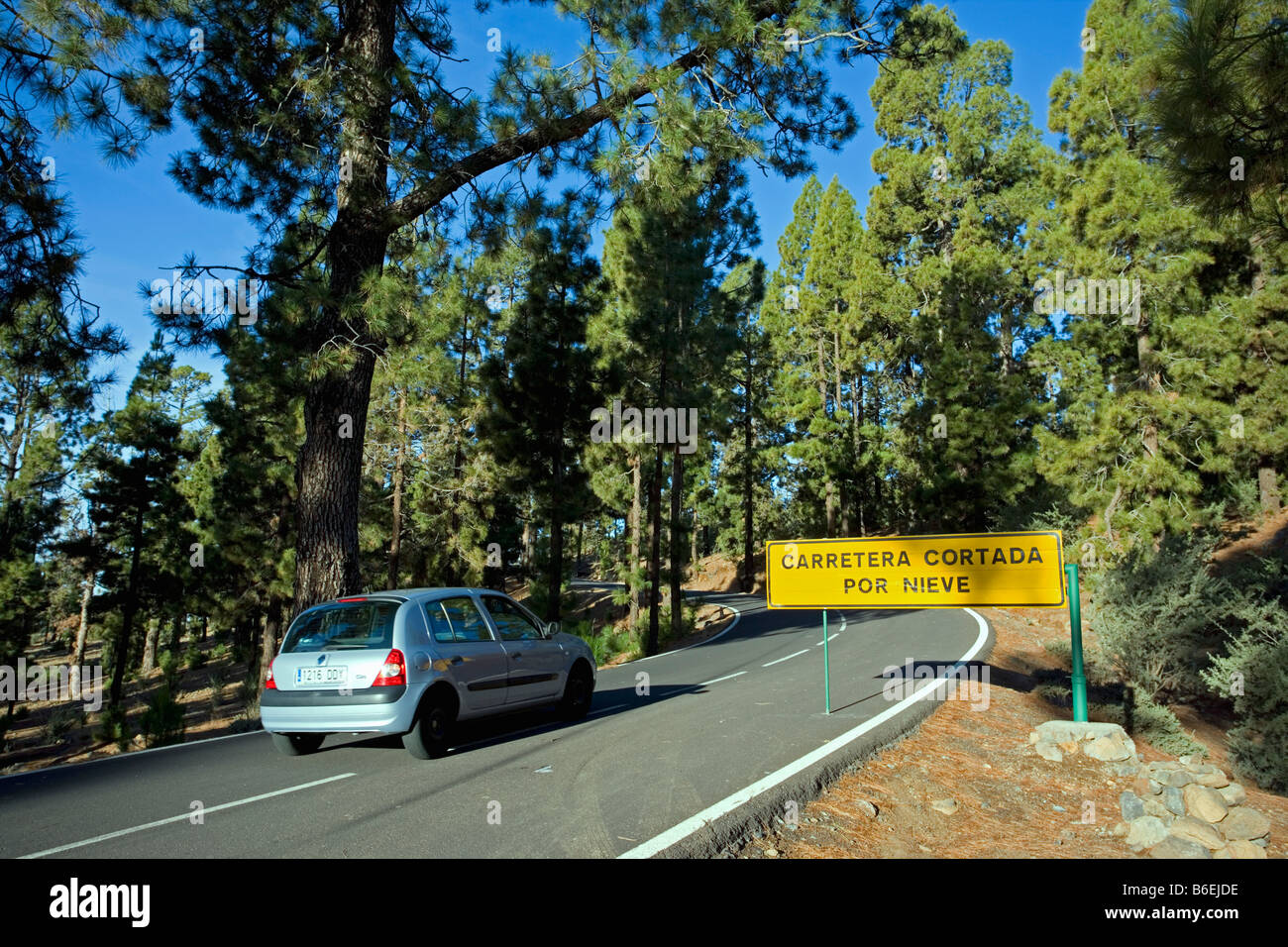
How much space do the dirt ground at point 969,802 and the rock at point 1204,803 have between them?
0.35 metres

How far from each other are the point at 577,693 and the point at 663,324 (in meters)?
15.1

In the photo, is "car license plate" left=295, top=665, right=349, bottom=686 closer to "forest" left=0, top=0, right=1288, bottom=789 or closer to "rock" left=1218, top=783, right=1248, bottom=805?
"forest" left=0, top=0, right=1288, bottom=789

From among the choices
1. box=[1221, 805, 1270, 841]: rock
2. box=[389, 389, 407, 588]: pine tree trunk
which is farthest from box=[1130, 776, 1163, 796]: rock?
box=[389, 389, 407, 588]: pine tree trunk

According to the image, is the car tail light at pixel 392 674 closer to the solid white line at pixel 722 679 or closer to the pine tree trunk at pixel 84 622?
the solid white line at pixel 722 679

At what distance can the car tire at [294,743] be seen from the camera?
7.49 metres

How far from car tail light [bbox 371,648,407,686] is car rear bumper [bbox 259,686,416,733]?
0.04 meters

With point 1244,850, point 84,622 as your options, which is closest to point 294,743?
point 1244,850

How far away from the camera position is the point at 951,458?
31125 millimetres

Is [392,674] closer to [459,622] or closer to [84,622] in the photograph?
[459,622]

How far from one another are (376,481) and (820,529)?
83.6 feet

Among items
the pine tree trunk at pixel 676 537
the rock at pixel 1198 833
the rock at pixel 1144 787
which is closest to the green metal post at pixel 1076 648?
the rock at pixel 1144 787

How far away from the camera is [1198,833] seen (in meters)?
5.02
